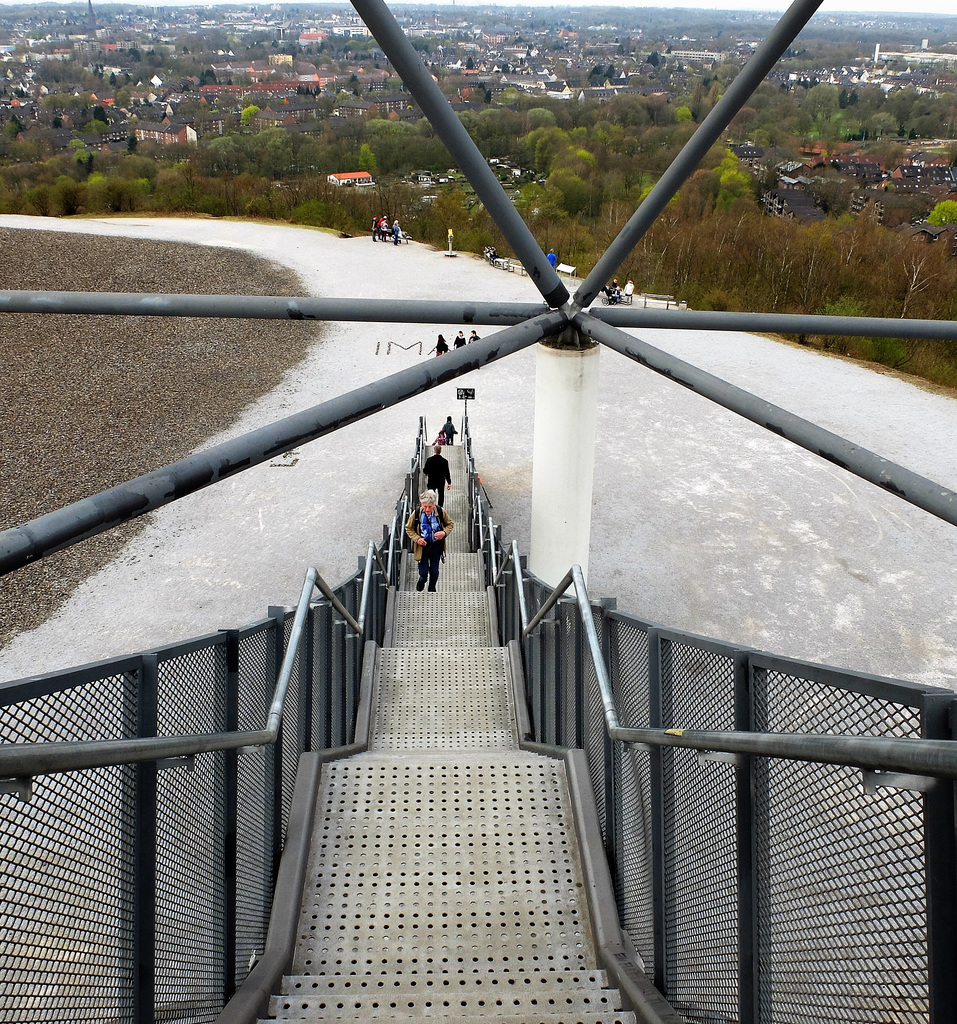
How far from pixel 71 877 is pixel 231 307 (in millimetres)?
4368

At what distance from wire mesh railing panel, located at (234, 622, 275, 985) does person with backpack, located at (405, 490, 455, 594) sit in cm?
534

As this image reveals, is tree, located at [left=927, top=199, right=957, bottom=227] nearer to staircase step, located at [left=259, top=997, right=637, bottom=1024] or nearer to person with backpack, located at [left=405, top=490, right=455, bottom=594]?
person with backpack, located at [left=405, top=490, right=455, bottom=594]

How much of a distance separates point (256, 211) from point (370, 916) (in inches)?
1568

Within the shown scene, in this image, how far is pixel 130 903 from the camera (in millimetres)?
2412

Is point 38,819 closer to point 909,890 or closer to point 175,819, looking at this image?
point 175,819

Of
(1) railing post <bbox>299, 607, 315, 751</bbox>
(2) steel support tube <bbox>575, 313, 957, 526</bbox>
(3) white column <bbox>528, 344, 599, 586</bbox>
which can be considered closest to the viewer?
(2) steel support tube <bbox>575, 313, 957, 526</bbox>

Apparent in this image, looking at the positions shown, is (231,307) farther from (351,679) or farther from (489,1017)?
(489,1017)

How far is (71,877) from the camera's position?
2.15 m

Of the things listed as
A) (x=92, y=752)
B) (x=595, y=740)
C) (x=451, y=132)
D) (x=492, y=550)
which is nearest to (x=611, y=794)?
(x=595, y=740)

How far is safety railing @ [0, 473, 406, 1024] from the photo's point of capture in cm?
197

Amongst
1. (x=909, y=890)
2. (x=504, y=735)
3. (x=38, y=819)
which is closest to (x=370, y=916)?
(x=38, y=819)

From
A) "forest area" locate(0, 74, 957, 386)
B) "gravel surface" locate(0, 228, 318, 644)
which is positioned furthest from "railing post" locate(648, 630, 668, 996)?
"forest area" locate(0, 74, 957, 386)

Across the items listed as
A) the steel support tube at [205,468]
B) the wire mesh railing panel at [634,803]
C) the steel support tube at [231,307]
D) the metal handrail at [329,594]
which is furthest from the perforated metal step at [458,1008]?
the steel support tube at [231,307]

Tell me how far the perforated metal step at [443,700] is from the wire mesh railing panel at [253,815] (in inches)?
88.8
